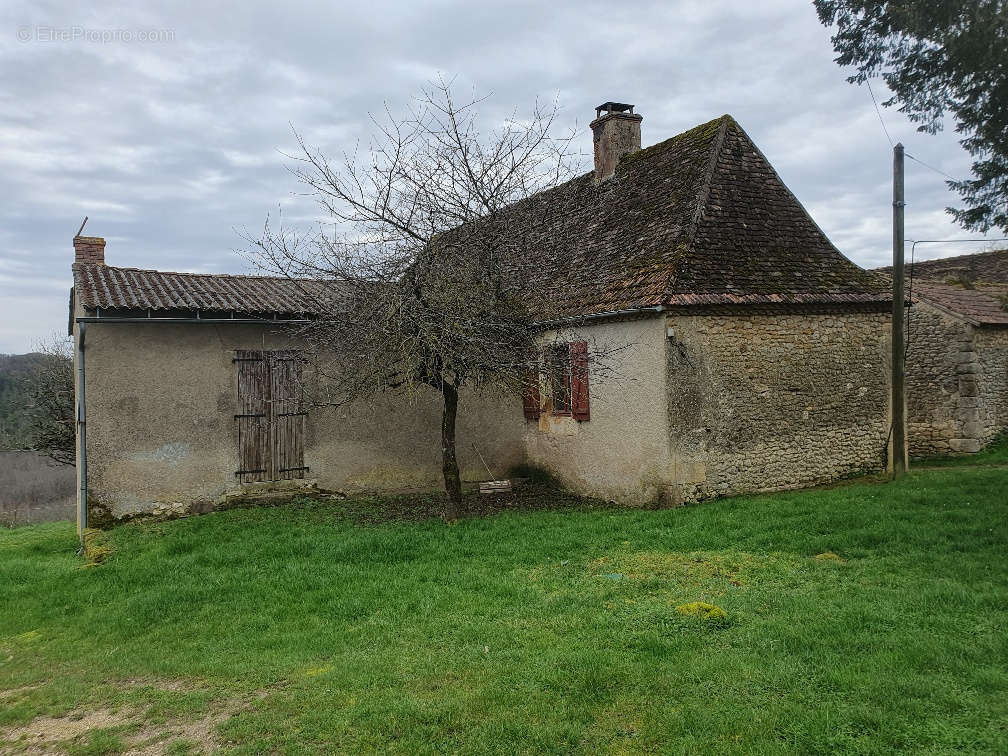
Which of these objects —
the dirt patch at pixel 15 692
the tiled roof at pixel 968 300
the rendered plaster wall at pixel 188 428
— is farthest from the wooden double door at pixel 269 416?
the tiled roof at pixel 968 300

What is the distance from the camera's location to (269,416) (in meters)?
12.5

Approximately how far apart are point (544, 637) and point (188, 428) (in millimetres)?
8218

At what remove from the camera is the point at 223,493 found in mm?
12141

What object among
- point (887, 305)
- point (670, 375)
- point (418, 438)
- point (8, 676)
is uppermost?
point (887, 305)

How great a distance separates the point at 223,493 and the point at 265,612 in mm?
5500

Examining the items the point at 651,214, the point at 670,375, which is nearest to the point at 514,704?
the point at 670,375

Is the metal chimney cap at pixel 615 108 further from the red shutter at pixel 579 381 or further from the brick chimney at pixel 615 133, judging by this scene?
the red shutter at pixel 579 381

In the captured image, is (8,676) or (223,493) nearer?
(8,676)

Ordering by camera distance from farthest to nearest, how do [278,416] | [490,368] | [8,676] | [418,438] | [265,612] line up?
[418,438] → [278,416] → [490,368] → [265,612] → [8,676]

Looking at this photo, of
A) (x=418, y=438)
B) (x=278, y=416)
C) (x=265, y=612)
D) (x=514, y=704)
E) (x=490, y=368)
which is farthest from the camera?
(x=418, y=438)

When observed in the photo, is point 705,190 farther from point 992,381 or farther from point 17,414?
point 17,414

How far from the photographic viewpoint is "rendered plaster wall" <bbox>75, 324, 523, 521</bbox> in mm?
11359

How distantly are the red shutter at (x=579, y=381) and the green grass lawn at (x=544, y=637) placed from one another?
109 inches

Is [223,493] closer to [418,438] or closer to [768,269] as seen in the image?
[418,438]
